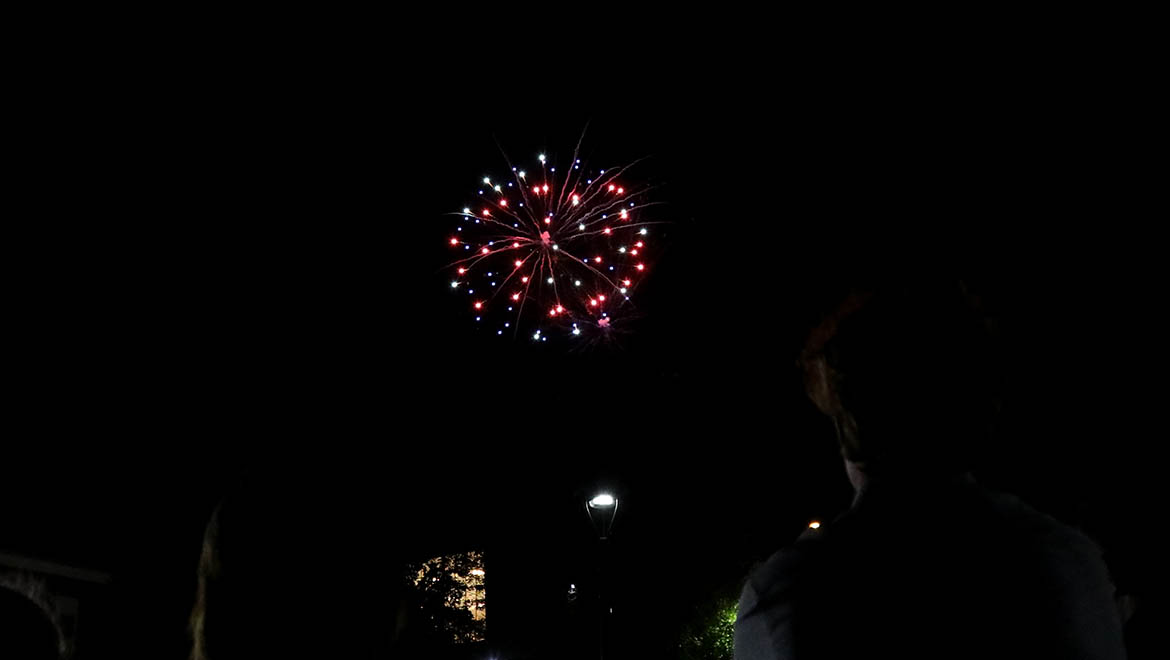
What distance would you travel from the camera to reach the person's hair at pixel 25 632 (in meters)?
9.75

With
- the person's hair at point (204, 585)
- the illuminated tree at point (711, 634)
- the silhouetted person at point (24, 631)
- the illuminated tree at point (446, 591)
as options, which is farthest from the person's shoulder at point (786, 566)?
the illuminated tree at point (446, 591)

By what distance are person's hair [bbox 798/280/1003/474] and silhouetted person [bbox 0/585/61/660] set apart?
38.5ft

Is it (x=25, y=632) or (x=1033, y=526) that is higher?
(x=25, y=632)

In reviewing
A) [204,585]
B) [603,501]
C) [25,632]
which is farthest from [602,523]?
[204,585]

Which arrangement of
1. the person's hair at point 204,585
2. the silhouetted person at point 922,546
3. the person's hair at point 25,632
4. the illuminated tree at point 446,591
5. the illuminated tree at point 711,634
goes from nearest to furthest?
the silhouetted person at point 922,546 < the person's hair at point 204,585 < the person's hair at point 25,632 < the illuminated tree at point 711,634 < the illuminated tree at point 446,591

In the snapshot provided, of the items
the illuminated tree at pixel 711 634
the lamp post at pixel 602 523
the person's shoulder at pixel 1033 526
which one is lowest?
the person's shoulder at pixel 1033 526

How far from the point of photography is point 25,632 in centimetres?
987

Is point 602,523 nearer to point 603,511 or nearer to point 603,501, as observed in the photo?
point 603,511

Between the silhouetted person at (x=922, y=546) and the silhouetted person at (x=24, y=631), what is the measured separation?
11.6m

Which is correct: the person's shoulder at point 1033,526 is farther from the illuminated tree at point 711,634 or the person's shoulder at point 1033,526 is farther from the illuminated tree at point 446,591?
the illuminated tree at point 446,591

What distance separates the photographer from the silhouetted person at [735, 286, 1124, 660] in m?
0.93

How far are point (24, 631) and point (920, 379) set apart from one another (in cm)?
1240

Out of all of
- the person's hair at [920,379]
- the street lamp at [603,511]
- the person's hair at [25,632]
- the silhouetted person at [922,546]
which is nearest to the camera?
the silhouetted person at [922,546]

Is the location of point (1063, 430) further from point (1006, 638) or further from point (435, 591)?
point (435, 591)
